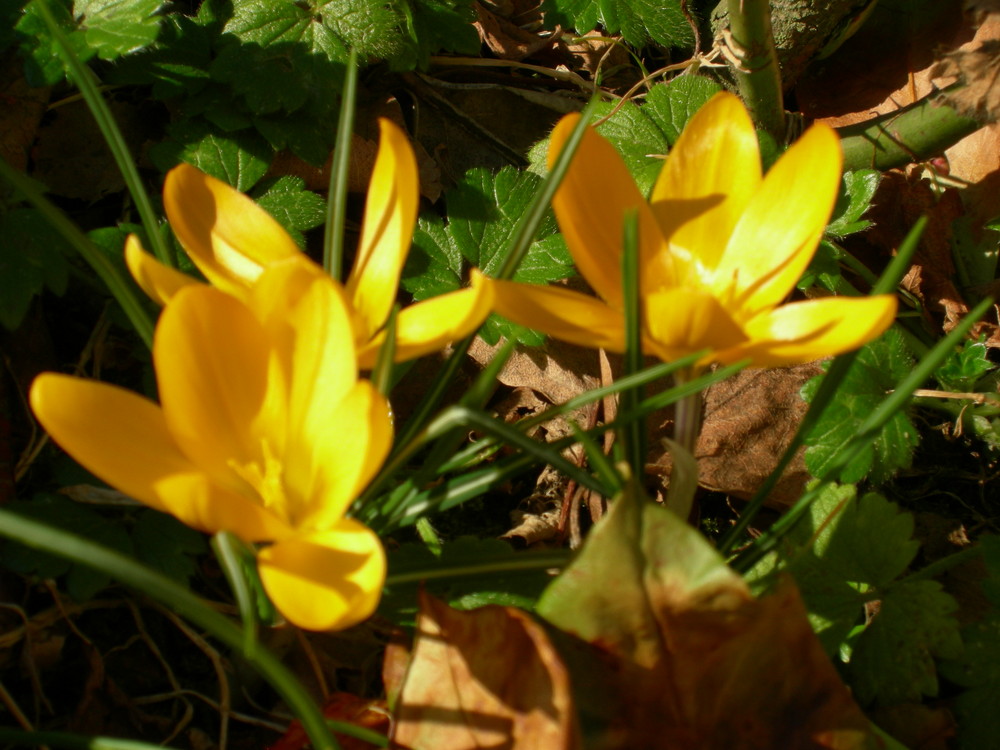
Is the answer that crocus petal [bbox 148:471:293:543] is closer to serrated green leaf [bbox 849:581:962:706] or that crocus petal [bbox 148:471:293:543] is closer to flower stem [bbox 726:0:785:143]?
serrated green leaf [bbox 849:581:962:706]

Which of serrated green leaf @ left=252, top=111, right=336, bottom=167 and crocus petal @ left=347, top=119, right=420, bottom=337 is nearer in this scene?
crocus petal @ left=347, top=119, right=420, bottom=337

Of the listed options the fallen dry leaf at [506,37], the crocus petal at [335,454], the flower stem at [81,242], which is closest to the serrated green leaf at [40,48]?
the flower stem at [81,242]

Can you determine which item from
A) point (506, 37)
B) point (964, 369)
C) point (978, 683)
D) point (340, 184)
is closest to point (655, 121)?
point (506, 37)

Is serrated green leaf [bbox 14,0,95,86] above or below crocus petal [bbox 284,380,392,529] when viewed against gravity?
above

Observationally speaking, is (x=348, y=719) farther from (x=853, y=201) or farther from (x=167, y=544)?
(x=853, y=201)

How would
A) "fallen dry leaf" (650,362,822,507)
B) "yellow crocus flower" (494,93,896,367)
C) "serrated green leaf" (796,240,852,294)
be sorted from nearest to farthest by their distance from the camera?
1. "yellow crocus flower" (494,93,896,367)
2. "fallen dry leaf" (650,362,822,507)
3. "serrated green leaf" (796,240,852,294)

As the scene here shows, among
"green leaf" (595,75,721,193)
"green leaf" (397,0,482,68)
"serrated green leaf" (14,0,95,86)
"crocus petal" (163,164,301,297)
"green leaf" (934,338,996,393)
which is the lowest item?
"green leaf" (934,338,996,393)

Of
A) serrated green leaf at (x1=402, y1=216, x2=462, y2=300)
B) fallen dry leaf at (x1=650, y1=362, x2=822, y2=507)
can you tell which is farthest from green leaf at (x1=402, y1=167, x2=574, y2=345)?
fallen dry leaf at (x1=650, y1=362, x2=822, y2=507)
